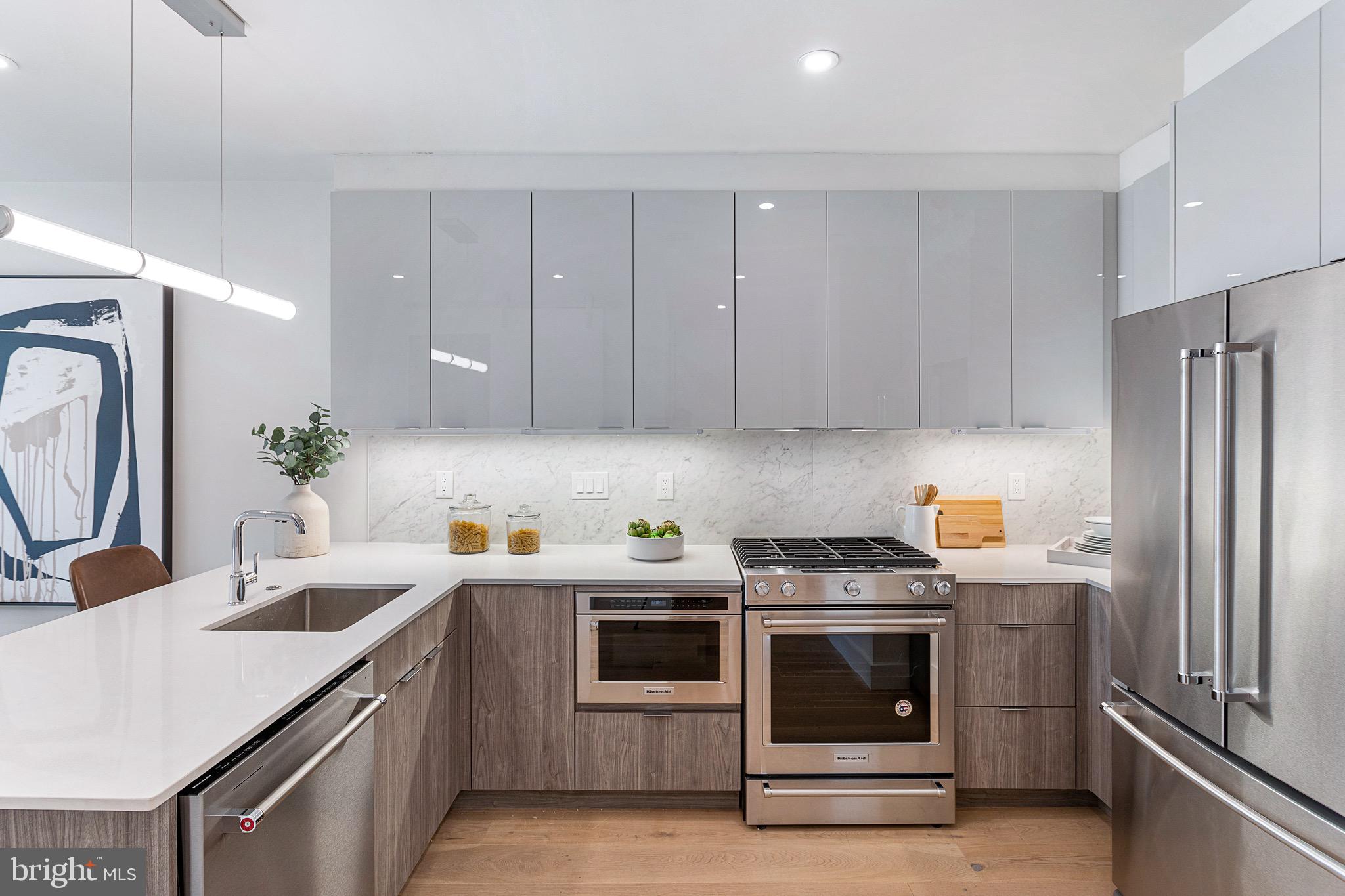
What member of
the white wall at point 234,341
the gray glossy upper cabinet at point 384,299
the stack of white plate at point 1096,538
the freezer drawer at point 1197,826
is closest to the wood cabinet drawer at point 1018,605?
the stack of white plate at point 1096,538

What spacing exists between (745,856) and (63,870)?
1778mm

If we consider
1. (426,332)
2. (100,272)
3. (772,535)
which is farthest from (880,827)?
(100,272)

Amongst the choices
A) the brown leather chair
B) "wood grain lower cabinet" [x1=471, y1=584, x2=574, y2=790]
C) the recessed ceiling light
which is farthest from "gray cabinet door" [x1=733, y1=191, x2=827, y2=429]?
the brown leather chair

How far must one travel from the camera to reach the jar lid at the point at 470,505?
9.35 feet

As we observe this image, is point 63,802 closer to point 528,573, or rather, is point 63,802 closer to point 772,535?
point 528,573

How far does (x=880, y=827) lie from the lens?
2.40 meters

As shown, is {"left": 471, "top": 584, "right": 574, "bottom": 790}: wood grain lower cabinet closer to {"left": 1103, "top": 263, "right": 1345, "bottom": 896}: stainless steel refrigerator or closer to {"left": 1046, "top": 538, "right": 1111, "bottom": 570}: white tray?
{"left": 1103, "top": 263, "right": 1345, "bottom": 896}: stainless steel refrigerator

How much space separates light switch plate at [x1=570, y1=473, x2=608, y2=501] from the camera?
10.1 ft

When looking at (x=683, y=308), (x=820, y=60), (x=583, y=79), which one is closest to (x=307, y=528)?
(x=683, y=308)

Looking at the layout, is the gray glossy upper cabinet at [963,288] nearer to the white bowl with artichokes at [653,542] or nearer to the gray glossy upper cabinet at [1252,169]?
the gray glossy upper cabinet at [1252,169]

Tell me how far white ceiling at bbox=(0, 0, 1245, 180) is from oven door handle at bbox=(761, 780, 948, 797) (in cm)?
232

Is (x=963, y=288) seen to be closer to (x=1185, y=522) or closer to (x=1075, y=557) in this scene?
(x=1075, y=557)

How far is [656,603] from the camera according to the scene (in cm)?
243

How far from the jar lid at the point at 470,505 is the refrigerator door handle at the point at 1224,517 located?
2.35m
